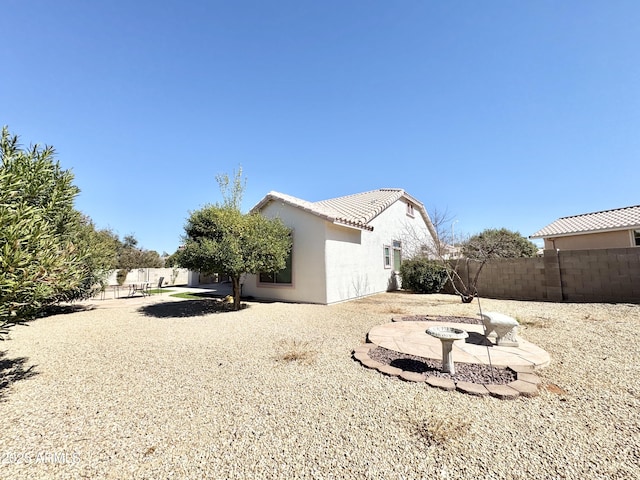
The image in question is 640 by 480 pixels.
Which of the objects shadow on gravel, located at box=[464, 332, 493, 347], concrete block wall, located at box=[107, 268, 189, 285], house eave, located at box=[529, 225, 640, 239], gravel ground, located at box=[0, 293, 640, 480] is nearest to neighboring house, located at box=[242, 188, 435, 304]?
gravel ground, located at box=[0, 293, 640, 480]

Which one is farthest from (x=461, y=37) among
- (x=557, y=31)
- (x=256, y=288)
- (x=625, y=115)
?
(x=256, y=288)

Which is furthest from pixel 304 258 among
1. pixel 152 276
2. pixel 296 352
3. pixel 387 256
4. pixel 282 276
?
pixel 152 276

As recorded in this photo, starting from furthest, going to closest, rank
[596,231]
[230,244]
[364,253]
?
[596,231], [364,253], [230,244]

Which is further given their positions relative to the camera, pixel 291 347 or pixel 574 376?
pixel 291 347

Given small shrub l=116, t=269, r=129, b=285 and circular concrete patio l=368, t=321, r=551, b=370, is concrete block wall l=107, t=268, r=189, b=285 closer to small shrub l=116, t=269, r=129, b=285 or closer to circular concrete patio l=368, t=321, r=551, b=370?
small shrub l=116, t=269, r=129, b=285

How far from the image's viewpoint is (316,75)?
36.1 feet

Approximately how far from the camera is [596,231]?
1472cm

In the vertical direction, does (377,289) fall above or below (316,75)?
below

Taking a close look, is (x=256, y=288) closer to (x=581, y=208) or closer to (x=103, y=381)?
(x=103, y=381)

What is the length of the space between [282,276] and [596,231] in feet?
58.4

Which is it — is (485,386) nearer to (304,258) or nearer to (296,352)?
(296,352)

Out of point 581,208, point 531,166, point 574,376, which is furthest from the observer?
point 581,208

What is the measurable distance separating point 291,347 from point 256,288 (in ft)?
26.3

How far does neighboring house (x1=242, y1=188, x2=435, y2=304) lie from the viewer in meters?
10.9
